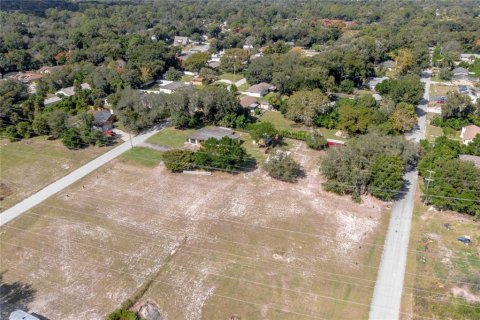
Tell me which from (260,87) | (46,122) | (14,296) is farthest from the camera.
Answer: (260,87)

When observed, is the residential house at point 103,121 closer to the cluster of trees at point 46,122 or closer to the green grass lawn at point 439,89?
the cluster of trees at point 46,122

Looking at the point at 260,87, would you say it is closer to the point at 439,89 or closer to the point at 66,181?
the point at 439,89

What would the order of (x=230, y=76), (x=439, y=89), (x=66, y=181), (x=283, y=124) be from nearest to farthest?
1. (x=66, y=181)
2. (x=283, y=124)
3. (x=439, y=89)
4. (x=230, y=76)

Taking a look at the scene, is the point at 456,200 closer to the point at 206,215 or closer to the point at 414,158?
the point at 414,158

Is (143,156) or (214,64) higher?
(214,64)

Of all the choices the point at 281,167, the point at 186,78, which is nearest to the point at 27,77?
the point at 186,78

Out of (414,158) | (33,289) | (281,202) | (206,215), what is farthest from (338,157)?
(33,289)

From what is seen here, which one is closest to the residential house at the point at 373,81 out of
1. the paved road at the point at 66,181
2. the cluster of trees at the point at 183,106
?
the cluster of trees at the point at 183,106
